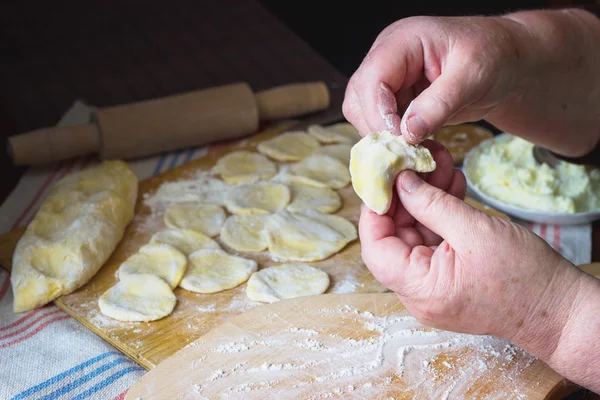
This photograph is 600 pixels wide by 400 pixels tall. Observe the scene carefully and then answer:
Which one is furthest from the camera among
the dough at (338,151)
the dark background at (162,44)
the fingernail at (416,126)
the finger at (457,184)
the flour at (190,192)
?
the dark background at (162,44)

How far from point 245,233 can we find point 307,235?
185mm

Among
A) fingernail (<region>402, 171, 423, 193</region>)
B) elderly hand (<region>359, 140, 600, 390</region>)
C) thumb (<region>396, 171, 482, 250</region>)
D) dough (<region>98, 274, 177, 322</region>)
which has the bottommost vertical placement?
dough (<region>98, 274, 177, 322</region>)

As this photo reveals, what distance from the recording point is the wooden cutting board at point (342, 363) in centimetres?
139

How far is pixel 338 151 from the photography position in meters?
2.47

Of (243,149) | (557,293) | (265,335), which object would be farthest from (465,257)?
(243,149)

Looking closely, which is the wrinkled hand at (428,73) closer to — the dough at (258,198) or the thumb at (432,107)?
the thumb at (432,107)

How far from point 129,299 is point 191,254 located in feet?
0.80

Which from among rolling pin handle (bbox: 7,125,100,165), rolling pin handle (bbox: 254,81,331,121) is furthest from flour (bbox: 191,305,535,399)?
rolling pin handle (bbox: 254,81,331,121)

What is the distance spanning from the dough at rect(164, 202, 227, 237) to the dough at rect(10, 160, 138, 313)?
0.43 feet

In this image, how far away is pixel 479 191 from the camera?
2.13 meters

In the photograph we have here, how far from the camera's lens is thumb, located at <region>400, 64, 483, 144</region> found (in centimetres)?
135

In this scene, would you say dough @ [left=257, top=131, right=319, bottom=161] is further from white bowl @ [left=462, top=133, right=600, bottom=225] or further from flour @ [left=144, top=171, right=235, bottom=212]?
white bowl @ [left=462, top=133, right=600, bottom=225]

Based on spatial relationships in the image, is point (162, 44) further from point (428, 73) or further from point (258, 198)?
point (428, 73)

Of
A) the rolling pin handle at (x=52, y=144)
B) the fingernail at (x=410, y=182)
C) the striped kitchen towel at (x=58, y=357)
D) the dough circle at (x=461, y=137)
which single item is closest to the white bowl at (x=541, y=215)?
the striped kitchen towel at (x=58, y=357)
